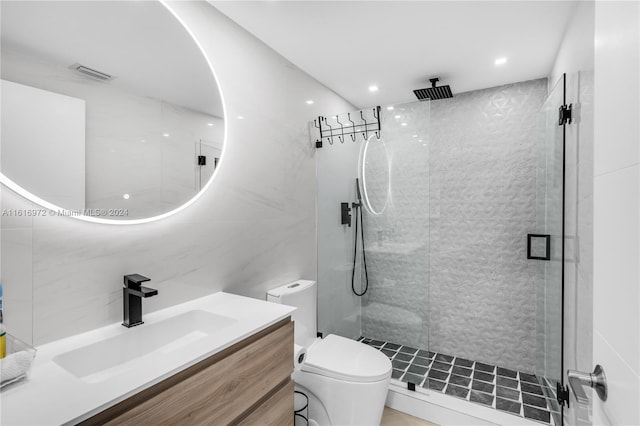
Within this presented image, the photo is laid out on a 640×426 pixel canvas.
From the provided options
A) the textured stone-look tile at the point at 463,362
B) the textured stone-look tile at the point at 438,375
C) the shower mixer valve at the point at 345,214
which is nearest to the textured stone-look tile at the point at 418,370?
the textured stone-look tile at the point at 438,375

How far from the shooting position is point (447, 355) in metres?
2.88

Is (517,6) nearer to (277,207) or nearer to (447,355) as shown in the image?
(277,207)

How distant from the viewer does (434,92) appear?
105 inches

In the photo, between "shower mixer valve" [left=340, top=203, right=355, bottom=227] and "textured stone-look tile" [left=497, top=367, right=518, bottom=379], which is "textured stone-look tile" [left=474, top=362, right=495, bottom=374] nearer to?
"textured stone-look tile" [left=497, top=367, right=518, bottom=379]

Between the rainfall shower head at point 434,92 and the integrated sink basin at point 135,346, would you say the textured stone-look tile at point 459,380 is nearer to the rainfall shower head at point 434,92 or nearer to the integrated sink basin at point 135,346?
the integrated sink basin at point 135,346

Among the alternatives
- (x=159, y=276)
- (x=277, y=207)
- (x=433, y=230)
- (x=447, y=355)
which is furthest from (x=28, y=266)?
(x=447, y=355)

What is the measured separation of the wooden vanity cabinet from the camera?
2.68 feet

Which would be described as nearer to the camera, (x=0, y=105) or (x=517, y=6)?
(x=0, y=105)

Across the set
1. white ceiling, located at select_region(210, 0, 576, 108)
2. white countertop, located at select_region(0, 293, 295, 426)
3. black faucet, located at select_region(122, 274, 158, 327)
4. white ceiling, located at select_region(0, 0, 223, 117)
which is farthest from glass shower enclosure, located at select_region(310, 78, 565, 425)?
black faucet, located at select_region(122, 274, 158, 327)

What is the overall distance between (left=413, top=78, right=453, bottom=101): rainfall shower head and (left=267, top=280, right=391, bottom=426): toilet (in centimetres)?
192

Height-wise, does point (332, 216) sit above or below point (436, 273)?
above

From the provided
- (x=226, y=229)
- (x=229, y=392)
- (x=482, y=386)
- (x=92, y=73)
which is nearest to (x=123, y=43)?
(x=92, y=73)

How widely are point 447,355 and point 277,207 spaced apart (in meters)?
2.10

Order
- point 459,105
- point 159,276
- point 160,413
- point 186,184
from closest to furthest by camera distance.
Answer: point 160,413 < point 159,276 < point 186,184 < point 459,105
